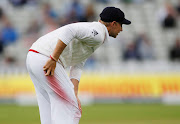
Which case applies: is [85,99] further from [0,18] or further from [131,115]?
[0,18]

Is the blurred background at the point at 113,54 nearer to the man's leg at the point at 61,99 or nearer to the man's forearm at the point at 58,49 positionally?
the man's leg at the point at 61,99

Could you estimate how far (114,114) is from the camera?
11.7 metres

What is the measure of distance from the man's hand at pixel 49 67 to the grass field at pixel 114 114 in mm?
5303

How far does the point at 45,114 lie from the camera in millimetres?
5328

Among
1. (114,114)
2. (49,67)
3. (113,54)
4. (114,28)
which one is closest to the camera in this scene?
(49,67)

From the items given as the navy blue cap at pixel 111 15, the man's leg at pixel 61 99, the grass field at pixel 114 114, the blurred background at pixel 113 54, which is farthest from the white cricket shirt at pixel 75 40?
the blurred background at pixel 113 54

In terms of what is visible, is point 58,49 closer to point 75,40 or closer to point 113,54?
point 75,40

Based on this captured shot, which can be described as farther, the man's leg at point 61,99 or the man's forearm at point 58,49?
the man's leg at point 61,99

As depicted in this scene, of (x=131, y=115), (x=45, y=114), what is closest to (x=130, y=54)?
(x=131, y=115)

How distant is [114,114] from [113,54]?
4974mm

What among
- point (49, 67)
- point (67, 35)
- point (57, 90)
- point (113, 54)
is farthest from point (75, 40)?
point (113, 54)

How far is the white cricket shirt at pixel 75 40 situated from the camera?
4.90 metres

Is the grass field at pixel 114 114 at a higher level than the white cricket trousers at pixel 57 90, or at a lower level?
lower

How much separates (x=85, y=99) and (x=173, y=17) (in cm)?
541
